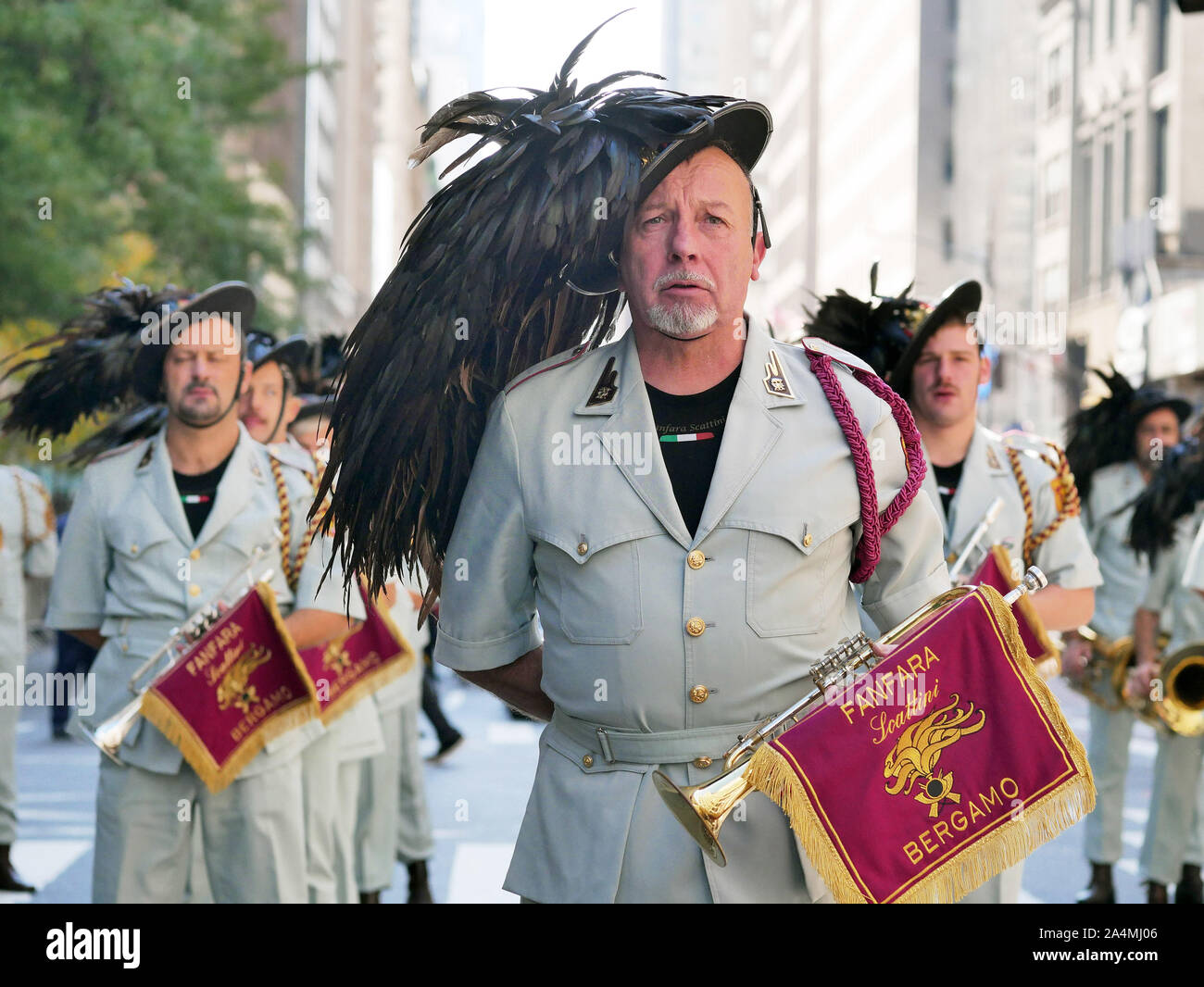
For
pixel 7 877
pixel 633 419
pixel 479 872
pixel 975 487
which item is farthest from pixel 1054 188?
pixel 633 419

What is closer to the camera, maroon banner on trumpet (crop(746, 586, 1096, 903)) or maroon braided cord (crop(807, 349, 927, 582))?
maroon banner on trumpet (crop(746, 586, 1096, 903))

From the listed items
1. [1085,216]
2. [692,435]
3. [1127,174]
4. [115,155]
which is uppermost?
[1127,174]

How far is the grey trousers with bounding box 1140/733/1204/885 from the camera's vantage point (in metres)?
8.81

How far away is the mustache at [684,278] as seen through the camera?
3.75 meters

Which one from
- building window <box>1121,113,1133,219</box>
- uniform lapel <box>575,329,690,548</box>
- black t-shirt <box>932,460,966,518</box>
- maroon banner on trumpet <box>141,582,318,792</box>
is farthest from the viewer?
building window <box>1121,113,1133,219</box>

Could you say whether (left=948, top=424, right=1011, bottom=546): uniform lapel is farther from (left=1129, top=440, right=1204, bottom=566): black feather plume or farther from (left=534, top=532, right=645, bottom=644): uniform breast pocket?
(left=1129, top=440, right=1204, bottom=566): black feather plume

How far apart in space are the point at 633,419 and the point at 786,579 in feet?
1.59

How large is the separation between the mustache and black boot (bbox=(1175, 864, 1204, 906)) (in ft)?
20.1

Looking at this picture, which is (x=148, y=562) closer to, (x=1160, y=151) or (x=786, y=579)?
(x=786, y=579)

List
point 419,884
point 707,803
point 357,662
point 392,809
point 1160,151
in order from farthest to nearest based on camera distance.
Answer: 1. point 1160,151
2. point 419,884
3. point 392,809
4. point 357,662
5. point 707,803

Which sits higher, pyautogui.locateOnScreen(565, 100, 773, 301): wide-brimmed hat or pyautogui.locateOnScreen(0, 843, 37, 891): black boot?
pyautogui.locateOnScreen(565, 100, 773, 301): wide-brimmed hat

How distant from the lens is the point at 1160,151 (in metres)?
41.3

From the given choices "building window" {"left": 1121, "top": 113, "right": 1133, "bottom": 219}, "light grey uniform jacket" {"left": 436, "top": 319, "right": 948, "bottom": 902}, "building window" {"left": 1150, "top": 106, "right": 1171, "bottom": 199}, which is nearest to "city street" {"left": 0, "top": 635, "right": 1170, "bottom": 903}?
"light grey uniform jacket" {"left": 436, "top": 319, "right": 948, "bottom": 902}

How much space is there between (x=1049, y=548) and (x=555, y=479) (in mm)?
3214
